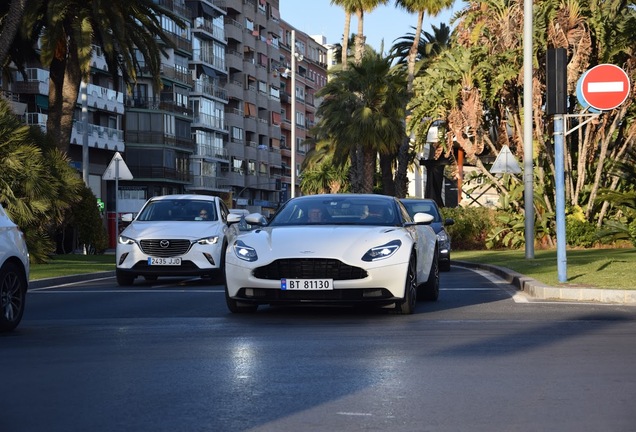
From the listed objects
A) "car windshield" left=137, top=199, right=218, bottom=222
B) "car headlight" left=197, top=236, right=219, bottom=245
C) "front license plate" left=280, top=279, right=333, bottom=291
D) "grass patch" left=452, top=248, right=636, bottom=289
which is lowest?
"grass patch" left=452, top=248, right=636, bottom=289

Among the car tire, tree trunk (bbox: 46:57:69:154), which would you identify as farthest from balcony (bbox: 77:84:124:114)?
the car tire

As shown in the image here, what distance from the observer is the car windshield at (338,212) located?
14.5 m

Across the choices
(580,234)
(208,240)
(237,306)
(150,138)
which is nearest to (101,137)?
(150,138)

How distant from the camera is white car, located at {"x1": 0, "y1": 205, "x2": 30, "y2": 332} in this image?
12117 mm

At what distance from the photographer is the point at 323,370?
8.77 m

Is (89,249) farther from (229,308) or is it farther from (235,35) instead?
(235,35)

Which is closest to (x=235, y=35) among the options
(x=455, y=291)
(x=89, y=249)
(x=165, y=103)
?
(x=165, y=103)

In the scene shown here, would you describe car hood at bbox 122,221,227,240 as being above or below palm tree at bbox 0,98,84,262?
below

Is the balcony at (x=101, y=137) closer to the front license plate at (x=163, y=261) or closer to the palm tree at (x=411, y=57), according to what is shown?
the palm tree at (x=411, y=57)

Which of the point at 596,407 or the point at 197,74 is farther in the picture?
the point at 197,74

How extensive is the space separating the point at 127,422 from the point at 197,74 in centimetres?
10545

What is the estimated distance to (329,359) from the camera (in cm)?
945

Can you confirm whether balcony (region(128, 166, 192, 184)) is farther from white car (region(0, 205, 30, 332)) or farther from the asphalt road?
white car (region(0, 205, 30, 332))

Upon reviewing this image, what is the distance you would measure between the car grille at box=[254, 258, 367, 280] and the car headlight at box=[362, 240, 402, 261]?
0.18 meters
